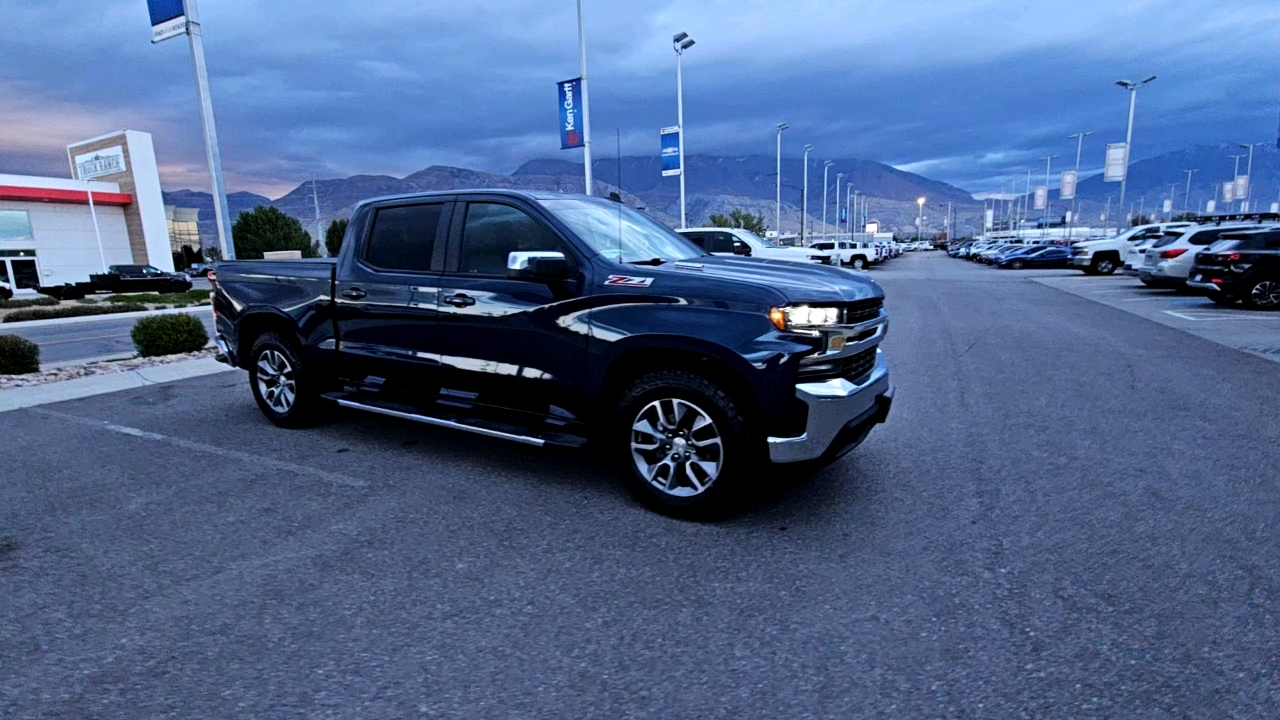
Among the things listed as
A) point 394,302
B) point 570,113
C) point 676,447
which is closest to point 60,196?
point 570,113

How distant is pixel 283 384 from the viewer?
19.9 ft

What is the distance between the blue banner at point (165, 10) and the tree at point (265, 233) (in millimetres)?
54818

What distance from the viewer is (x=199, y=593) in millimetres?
3316

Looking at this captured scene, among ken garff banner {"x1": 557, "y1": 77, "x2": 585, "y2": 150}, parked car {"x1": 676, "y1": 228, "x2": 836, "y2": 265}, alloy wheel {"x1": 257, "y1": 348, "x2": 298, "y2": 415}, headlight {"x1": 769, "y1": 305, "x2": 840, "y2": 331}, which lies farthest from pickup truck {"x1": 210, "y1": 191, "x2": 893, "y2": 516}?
ken garff banner {"x1": 557, "y1": 77, "x2": 585, "y2": 150}

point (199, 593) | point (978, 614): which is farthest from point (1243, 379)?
point (199, 593)

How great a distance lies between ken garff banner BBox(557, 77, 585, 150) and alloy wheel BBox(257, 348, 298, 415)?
18113 millimetres

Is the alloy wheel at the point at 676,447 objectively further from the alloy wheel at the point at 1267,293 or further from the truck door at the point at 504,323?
the alloy wheel at the point at 1267,293

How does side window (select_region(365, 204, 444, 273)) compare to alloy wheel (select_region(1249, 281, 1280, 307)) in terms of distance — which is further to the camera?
alloy wheel (select_region(1249, 281, 1280, 307))

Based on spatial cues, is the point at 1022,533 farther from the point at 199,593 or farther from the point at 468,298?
the point at 199,593

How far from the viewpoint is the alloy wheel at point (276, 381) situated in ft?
19.7

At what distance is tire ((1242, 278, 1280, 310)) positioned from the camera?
13719 mm

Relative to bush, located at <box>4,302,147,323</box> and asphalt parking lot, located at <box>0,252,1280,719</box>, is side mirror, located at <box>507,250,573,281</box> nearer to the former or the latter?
asphalt parking lot, located at <box>0,252,1280,719</box>

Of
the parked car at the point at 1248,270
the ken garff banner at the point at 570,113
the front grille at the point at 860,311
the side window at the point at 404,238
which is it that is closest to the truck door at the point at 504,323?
the side window at the point at 404,238

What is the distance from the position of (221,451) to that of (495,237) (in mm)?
2869
